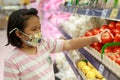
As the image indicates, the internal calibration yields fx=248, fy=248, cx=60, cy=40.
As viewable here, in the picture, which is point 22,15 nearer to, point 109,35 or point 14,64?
point 14,64

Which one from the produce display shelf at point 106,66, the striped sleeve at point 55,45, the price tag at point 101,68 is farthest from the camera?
Result: the striped sleeve at point 55,45

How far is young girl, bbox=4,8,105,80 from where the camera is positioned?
171 centimetres

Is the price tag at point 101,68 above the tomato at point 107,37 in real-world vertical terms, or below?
below

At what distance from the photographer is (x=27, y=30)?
1722 mm

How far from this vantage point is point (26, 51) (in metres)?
1.79

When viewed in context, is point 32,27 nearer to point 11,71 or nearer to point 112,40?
point 11,71

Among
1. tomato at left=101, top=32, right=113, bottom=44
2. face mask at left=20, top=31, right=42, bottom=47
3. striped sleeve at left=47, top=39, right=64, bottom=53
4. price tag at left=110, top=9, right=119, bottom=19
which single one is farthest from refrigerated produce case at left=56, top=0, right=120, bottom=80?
face mask at left=20, top=31, right=42, bottom=47

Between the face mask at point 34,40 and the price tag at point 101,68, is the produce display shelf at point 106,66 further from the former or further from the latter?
the face mask at point 34,40

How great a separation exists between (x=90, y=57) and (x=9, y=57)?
0.58m

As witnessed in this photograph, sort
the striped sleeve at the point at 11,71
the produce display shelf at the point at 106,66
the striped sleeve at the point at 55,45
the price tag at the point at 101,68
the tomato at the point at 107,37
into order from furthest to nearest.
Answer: the striped sleeve at the point at 55,45, the tomato at the point at 107,37, the striped sleeve at the point at 11,71, the price tag at the point at 101,68, the produce display shelf at the point at 106,66

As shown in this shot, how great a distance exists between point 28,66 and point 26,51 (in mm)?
123

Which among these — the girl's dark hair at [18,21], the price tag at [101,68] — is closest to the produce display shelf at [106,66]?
the price tag at [101,68]

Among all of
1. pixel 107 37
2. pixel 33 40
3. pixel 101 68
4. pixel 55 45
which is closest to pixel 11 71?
pixel 33 40

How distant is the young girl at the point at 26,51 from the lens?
1.71 meters
